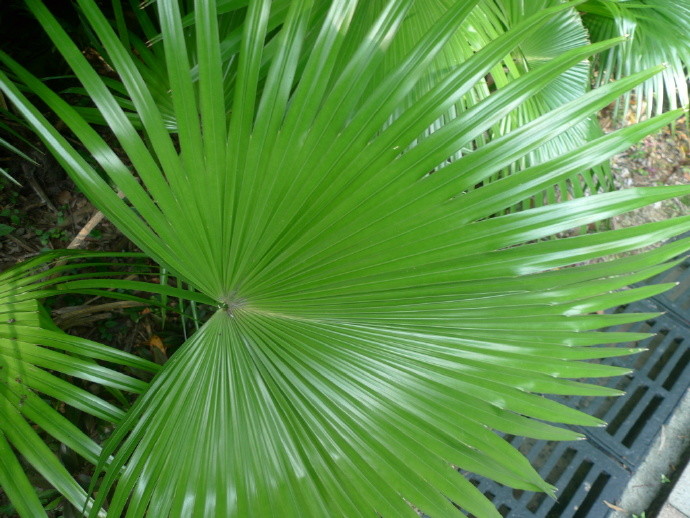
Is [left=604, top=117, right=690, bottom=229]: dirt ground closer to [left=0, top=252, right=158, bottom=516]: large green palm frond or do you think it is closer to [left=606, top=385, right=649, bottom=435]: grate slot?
[left=606, top=385, right=649, bottom=435]: grate slot

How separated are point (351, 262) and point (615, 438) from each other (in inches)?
61.5

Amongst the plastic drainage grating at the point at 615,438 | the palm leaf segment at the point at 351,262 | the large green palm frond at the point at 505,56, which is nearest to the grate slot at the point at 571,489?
the plastic drainage grating at the point at 615,438

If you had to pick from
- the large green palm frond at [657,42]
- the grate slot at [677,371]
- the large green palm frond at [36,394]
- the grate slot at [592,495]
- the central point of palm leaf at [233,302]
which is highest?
the large green palm frond at [657,42]

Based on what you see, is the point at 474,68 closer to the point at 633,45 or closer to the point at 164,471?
the point at 164,471

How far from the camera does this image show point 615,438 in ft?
6.14

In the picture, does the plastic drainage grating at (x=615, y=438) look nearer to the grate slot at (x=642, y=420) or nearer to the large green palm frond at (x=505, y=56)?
the grate slot at (x=642, y=420)

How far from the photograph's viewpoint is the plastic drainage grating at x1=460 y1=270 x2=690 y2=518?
5.69 ft

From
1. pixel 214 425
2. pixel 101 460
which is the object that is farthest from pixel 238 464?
pixel 101 460

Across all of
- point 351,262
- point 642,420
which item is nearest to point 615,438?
point 642,420

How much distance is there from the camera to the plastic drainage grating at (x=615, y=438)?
5.69ft

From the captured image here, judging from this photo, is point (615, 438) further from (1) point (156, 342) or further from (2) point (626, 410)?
(1) point (156, 342)

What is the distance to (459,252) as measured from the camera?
2.51 ft

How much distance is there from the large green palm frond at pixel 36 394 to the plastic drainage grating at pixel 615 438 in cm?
128

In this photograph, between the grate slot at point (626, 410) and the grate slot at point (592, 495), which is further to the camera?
the grate slot at point (626, 410)
